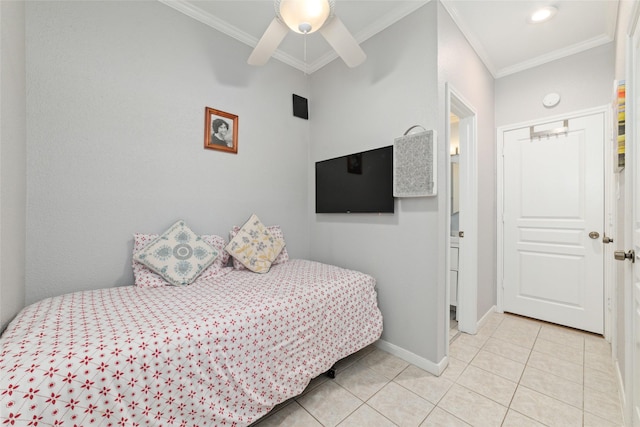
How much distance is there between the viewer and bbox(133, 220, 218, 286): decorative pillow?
1768 mm

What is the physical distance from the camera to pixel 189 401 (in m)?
1.12

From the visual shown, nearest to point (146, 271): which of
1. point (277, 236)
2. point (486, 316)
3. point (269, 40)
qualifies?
point (277, 236)

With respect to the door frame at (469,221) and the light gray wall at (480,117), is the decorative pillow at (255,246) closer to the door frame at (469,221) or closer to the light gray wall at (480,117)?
the light gray wall at (480,117)

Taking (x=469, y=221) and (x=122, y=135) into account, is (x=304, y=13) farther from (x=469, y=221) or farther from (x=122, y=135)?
(x=469, y=221)

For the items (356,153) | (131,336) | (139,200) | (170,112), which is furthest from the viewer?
(356,153)

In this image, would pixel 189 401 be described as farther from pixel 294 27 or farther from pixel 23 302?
pixel 294 27

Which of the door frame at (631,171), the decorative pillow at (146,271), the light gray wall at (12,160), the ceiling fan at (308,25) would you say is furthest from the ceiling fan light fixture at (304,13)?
the decorative pillow at (146,271)

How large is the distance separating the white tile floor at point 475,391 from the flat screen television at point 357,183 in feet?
4.27

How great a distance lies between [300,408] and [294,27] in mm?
2327

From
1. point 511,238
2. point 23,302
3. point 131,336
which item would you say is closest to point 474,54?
point 511,238

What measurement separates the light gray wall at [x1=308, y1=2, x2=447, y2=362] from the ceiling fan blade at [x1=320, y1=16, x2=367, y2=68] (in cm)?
55

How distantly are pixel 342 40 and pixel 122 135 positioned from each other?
1.65 meters

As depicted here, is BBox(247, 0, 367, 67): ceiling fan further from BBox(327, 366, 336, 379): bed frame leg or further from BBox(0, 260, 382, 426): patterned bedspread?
BBox(327, 366, 336, 379): bed frame leg

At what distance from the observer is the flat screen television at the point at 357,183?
220 centimetres
